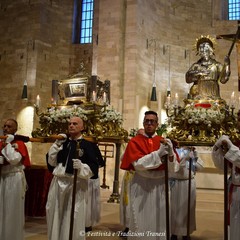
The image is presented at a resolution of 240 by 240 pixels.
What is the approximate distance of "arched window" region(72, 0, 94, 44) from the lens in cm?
1958

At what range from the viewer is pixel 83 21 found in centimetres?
1981

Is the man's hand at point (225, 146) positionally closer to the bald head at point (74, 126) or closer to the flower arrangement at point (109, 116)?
the bald head at point (74, 126)

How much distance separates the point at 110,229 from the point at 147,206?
2.15 meters

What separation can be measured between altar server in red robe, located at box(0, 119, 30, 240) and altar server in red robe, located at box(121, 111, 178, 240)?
5.01 ft

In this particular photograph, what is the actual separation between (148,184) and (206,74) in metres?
6.96

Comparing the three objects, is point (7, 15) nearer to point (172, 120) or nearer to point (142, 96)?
point (142, 96)

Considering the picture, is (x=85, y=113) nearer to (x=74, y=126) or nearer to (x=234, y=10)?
(x=74, y=126)

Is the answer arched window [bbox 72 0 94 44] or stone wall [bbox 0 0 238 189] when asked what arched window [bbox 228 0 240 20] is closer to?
stone wall [bbox 0 0 238 189]

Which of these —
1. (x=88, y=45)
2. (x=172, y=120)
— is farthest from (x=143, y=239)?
(x=88, y=45)

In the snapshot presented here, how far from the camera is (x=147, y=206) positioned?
4820 millimetres

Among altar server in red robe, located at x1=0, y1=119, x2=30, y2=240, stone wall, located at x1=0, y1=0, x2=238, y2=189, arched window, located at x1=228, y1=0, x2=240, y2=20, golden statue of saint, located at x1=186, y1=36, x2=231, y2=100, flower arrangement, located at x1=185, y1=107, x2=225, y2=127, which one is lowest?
altar server in red robe, located at x1=0, y1=119, x2=30, y2=240

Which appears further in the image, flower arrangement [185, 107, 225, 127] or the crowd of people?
flower arrangement [185, 107, 225, 127]

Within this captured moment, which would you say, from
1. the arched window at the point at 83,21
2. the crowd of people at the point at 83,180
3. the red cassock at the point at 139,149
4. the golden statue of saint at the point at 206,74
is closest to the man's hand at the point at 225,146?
the crowd of people at the point at 83,180

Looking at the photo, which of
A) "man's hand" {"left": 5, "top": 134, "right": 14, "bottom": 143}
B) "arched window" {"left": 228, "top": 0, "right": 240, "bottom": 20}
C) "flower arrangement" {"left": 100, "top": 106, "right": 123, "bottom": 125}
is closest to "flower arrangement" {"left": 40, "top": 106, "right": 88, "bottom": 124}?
"flower arrangement" {"left": 100, "top": 106, "right": 123, "bottom": 125}
